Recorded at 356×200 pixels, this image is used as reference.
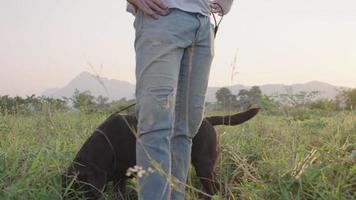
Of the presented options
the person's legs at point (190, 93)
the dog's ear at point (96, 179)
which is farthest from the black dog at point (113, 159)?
the person's legs at point (190, 93)

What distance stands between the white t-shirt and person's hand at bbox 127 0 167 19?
4 centimetres

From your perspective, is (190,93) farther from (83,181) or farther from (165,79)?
(83,181)

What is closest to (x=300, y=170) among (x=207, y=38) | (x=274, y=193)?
(x=274, y=193)

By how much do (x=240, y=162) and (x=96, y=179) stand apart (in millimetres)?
877

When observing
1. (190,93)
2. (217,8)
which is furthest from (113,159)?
(217,8)

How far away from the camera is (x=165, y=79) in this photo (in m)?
2.19

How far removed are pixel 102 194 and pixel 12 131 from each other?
76.7 inches

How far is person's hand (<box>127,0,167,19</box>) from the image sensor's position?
223 centimetres

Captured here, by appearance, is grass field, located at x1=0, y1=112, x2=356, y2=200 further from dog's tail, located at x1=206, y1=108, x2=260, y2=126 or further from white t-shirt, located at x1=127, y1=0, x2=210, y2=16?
white t-shirt, located at x1=127, y1=0, x2=210, y2=16

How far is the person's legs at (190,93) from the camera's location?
7.89 feet

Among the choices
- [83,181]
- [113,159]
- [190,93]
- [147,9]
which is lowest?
[83,181]

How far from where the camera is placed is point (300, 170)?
7.90ft

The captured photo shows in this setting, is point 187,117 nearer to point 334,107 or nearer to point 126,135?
point 126,135

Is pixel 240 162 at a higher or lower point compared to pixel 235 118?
lower
